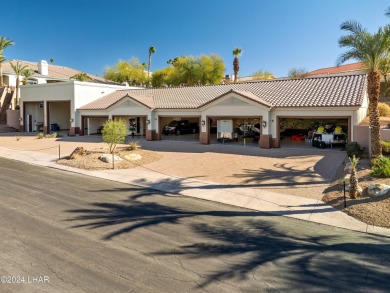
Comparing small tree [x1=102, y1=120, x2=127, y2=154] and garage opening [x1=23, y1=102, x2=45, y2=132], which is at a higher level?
garage opening [x1=23, y1=102, x2=45, y2=132]

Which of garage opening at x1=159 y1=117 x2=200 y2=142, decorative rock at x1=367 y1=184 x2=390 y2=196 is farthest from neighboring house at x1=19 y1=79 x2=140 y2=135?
decorative rock at x1=367 y1=184 x2=390 y2=196

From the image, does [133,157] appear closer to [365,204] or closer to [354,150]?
[365,204]

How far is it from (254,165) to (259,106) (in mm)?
8403

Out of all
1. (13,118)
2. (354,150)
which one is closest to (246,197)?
(354,150)

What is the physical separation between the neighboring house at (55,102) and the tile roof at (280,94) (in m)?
1.70

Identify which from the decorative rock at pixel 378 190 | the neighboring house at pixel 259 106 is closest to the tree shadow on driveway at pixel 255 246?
the decorative rock at pixel 378 190

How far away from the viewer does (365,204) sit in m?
11.5

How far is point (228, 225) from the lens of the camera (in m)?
9.80

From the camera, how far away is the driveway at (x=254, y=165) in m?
15.2

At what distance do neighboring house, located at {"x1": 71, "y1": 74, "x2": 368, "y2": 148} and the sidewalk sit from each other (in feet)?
41.2

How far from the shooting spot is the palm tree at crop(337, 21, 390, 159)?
663 inches

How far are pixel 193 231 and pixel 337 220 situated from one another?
16.9 ft

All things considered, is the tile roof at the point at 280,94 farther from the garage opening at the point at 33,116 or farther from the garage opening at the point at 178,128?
the garage opening at the point at 33,116

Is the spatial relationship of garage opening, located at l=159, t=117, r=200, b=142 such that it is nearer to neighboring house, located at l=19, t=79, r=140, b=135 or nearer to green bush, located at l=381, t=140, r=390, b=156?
neighboring house, located at l=19, t=79, r=140, b=135
